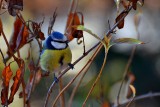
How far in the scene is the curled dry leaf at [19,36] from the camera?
0.92 metres

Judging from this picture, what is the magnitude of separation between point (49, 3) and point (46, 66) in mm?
2323

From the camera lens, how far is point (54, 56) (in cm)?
115

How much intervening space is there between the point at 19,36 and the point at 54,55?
0.82ft

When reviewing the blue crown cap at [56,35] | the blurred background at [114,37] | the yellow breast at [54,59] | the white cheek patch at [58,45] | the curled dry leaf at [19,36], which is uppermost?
the curled dry leaf at [19,36]

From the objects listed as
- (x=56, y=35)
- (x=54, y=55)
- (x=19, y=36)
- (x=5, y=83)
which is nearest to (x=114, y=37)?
(x=54, y=55)

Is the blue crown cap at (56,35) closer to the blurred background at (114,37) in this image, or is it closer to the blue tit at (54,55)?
the blue tit at (54,55)

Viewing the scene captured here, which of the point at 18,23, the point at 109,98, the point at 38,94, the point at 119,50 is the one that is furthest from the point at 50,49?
the point at 119,50

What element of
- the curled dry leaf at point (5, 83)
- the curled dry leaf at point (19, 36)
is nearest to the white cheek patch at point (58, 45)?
the curled dry leaf at point (19, 36)

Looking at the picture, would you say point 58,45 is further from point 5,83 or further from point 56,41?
point 5,83

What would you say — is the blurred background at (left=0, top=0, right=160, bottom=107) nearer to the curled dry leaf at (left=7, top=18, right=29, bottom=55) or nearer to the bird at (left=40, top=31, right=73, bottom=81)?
the bird at (left=40, top=31, right=73, bottom=81)

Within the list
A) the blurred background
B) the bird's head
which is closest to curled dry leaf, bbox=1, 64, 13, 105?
the bird's head

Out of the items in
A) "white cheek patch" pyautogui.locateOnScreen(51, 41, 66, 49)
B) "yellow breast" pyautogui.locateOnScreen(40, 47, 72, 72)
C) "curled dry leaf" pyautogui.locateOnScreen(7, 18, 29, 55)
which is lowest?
"yellow breast" pyautogui.locateOnScreen(40, 47, 72, 72)

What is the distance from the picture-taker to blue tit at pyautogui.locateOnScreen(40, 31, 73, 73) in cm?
109

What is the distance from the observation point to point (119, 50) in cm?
314
